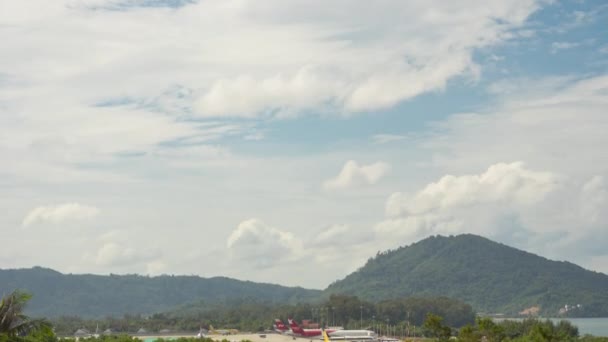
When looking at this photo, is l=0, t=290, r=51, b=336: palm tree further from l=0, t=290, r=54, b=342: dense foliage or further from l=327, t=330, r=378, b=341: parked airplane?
l=327, t=330, r=378, b=341: parked airplane

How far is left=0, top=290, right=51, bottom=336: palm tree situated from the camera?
1852 inches

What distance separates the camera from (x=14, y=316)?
155ft

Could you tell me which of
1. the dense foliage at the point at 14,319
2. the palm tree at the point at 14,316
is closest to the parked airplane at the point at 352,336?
the dense foliage at the point at 14,319

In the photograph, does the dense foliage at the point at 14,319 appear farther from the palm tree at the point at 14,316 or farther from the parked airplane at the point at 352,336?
the parked airplane at the point at 352,336

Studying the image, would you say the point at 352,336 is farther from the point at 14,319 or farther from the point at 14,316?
the point at 14,316

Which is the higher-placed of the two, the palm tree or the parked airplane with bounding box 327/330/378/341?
the parked airplane with bounding box 327/330/378/341

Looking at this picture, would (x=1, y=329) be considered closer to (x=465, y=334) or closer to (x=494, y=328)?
(x=465, y=334)


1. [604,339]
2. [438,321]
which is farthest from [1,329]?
[604,339]

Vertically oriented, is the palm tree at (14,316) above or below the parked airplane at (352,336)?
below

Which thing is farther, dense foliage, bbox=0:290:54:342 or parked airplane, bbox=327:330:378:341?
parked airplane, bbox=327:330:378:341

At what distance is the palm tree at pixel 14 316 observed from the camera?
4703 centimetres

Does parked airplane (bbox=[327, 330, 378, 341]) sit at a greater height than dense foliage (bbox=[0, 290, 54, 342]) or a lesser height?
greater

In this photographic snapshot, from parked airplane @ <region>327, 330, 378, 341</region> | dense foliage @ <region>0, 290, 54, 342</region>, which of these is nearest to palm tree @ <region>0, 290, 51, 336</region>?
dense foliage @ <region>0, 290, 54, 342</region>

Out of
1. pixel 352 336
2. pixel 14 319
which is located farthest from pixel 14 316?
pixel 352 336
